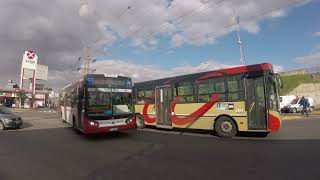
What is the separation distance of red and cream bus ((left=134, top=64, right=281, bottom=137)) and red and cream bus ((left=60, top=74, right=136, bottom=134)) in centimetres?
281

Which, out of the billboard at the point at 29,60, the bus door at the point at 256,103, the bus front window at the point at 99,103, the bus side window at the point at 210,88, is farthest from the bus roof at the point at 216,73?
the billboard at the point at 29,60

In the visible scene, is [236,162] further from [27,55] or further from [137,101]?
[27,55]

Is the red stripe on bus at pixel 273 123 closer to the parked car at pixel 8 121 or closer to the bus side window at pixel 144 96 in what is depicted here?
the bus side window at pixel 144 96

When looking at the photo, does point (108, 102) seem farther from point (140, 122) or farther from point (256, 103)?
point (256, 103)

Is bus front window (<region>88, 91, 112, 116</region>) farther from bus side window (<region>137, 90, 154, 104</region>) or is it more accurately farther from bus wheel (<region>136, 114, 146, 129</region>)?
bus wheel (<region>136, 114, 146, 129</region>)

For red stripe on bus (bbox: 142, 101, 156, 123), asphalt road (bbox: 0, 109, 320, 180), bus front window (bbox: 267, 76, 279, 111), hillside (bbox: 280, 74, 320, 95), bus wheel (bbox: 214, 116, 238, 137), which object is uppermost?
hillside (bbox: 280, 74, 320, 95)

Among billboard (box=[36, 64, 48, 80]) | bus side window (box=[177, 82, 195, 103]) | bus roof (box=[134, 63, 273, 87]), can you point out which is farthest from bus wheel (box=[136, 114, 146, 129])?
billboard (box=[36, 64, 48, 80])

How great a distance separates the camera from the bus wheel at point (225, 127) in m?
14.6

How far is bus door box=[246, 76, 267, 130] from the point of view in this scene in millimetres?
13531

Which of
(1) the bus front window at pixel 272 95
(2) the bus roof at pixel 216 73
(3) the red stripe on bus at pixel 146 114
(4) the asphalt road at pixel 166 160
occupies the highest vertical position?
(2) the bus roof at pixel 216 73

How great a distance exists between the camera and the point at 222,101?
14945 millimetres

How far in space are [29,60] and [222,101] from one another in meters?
85.3

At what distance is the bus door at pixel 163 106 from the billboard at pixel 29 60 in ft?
260

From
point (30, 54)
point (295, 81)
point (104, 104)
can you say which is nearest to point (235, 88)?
point (104, 104)
